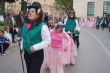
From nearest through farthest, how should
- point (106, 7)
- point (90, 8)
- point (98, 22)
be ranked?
point (98, 22) → point (106, 7) → point (90, 8)

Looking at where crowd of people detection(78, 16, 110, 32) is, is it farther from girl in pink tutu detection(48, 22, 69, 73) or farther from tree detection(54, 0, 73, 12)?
girl in pink tutu detection(48, 22, 69, 73)

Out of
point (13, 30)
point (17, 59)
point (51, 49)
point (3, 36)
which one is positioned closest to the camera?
point (51, 49)

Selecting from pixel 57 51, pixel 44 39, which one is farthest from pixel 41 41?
pixel 57 51

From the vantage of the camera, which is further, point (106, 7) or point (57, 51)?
point (106, 7)

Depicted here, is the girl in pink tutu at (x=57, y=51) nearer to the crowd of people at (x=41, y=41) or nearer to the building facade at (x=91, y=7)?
the crowd of people at (x=41, y=41)

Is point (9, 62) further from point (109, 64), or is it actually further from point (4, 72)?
point (109, 64)

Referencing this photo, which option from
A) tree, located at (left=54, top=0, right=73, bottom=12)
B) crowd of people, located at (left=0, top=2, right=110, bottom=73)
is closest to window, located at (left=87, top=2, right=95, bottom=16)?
tree, located at (left=54, top=0, right=73, bottom=12)

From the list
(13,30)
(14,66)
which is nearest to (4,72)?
(14,66)

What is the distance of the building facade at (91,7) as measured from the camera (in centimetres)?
8088

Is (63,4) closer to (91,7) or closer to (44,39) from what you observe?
(91,7)

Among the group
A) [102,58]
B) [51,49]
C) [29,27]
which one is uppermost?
[29,27]

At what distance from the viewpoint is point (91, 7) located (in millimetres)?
84250

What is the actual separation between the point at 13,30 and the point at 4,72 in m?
8.89

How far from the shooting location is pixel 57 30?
10.8 meters
